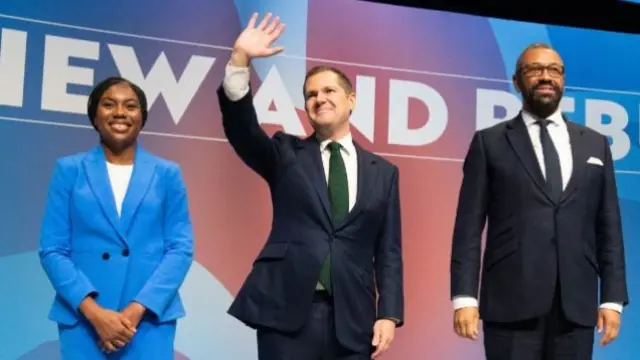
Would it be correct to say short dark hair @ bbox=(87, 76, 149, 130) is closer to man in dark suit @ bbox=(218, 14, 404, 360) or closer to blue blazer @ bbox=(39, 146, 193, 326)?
blue blazer @ bbox=(39, 146, 193, 326)

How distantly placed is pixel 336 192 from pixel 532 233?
2.06ft

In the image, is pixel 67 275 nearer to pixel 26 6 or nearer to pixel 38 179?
pixel 38 179

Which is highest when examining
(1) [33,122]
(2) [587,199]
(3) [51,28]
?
(3) [51,28]

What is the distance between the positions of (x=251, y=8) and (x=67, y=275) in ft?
6.62

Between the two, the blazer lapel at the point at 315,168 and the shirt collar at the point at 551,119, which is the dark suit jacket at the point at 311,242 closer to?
the blazer lapel at the point at 315,168

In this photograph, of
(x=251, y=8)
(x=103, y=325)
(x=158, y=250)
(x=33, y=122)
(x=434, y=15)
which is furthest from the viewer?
(x=434, y=15)

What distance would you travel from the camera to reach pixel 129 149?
2.68 meters

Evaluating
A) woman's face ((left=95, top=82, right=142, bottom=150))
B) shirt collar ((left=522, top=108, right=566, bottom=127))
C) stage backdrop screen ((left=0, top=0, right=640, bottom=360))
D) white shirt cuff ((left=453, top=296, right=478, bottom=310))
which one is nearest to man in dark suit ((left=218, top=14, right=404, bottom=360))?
white shirt cuff ((left=453, top=296, right=478, bottom=310))

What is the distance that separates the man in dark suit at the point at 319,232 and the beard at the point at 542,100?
1.70 feet

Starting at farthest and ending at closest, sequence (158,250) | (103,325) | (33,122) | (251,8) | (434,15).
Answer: (434,15), (251,8), (33,122), (158,250), (103,325)

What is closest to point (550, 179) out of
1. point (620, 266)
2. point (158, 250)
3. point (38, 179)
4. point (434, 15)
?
point (620, 266)

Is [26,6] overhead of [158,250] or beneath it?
overhead

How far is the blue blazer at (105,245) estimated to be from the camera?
2498 millimetres

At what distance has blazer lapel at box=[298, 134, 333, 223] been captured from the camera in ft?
8.56
